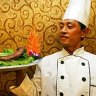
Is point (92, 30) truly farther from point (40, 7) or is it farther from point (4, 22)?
point (4, 22)

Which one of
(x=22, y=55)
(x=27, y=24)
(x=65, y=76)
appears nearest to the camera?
(x=22, y=55)

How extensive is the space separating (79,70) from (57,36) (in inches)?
15.8

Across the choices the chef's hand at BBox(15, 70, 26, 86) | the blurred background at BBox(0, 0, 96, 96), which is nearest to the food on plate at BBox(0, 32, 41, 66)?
the chef's hand at BBox(15, 70, 26, 86)

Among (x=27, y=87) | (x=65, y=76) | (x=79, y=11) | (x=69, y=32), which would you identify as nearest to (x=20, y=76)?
(x=27, y=87)

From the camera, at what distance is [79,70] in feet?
5.63

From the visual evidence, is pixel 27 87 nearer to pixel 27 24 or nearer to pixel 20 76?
pixel 20 76

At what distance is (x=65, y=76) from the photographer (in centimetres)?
171

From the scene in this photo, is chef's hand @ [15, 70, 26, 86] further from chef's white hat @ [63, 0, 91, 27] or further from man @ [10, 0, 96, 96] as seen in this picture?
chef's white hat @ [63, 0, 91, 27]

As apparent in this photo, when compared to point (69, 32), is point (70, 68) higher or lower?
lower

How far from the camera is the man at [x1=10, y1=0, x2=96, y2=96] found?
169 centimetres

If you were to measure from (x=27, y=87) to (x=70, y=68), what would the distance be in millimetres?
317

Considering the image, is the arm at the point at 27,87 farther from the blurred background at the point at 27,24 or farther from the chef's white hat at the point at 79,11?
the chef's white hat at the point at 79,11

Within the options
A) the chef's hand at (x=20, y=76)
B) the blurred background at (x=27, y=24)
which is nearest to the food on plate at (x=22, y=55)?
the chef's hand at (x=20, y=76)

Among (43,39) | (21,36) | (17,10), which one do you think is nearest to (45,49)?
(43,39)
